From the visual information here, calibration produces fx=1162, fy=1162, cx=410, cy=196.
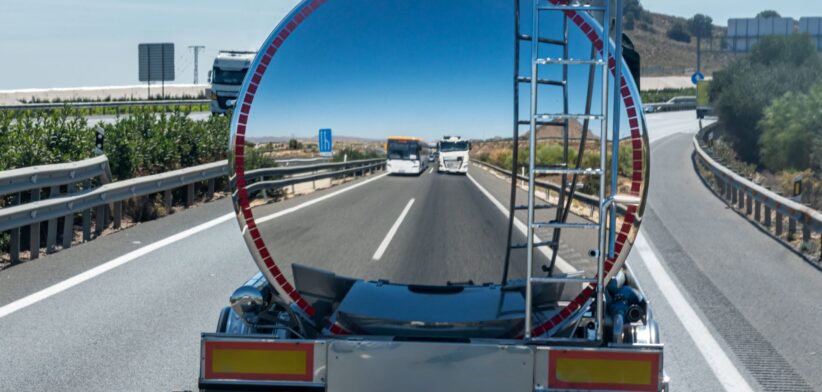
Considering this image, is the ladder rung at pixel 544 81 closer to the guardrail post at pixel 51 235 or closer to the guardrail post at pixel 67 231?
the guardrail post at pixel 51 235

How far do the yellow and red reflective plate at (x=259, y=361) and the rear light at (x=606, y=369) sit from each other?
1.03 meters

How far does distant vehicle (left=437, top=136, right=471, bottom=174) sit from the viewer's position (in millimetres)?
5469

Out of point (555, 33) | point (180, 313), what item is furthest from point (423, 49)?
point (180, 313)

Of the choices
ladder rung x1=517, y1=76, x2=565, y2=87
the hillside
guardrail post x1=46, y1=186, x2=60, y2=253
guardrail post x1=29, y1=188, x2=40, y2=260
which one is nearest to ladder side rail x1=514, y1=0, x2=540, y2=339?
ladder rung x1=517, y1=76, x2=565, y2=87

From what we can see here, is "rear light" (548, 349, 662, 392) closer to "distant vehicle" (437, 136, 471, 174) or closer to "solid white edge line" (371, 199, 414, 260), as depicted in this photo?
"solid white edge line" (371, 199, 414, 260)

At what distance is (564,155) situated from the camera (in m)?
5.09

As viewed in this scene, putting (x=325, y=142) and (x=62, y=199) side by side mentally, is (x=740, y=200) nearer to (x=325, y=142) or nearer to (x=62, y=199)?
(x=62, y=199)

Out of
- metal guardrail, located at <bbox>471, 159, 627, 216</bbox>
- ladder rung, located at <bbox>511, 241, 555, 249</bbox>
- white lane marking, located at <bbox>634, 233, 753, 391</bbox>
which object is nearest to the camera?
metal guardrail, located at <bbox>471, 159, 627, 216</bbox>

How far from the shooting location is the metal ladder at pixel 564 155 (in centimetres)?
475

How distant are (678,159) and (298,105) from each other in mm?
35210

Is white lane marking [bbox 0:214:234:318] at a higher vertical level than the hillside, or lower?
lower

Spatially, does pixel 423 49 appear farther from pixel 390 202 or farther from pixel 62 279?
pixel 62 279

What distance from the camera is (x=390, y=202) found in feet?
18.2

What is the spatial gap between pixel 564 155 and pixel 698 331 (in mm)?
5504
